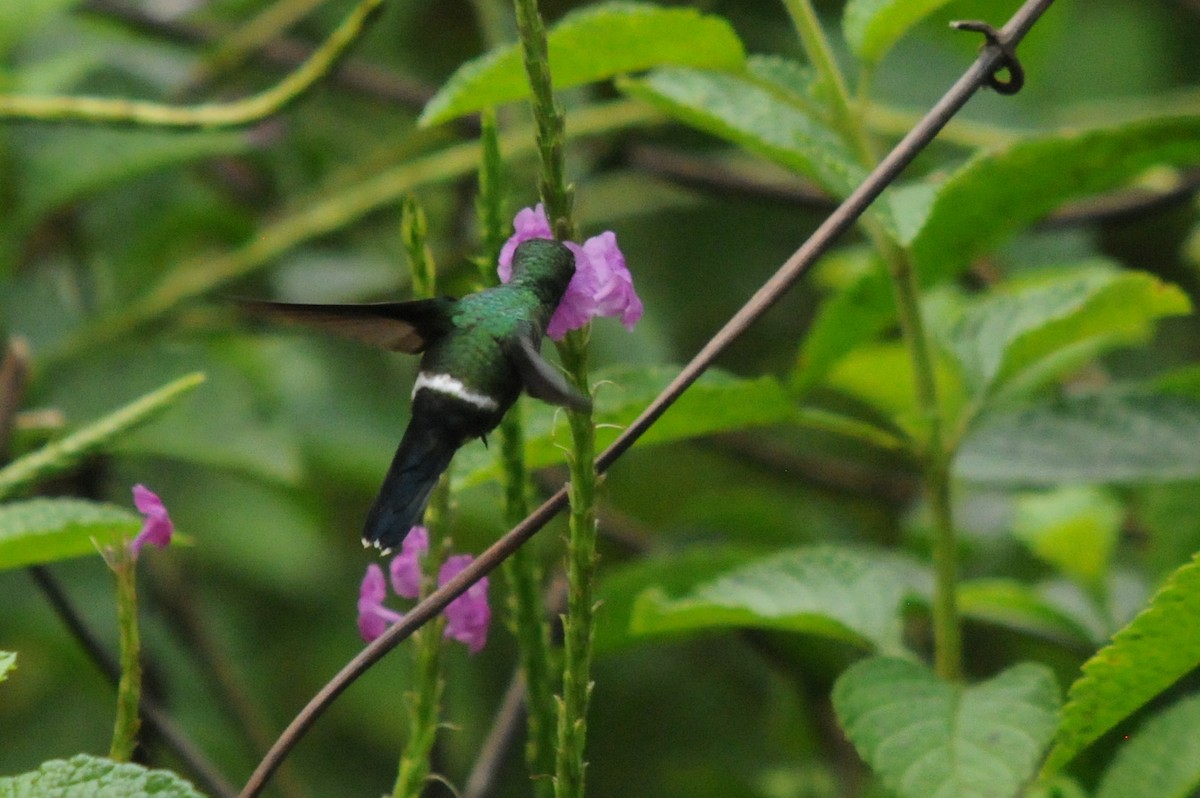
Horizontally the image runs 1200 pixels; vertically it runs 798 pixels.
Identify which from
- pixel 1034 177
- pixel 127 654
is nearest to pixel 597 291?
pixel 127 654

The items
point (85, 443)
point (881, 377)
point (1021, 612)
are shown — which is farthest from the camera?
point (881, 377)

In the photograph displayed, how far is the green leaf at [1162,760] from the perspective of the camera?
37.5 inches

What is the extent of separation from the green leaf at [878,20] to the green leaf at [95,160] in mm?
1043

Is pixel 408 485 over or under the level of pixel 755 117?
under

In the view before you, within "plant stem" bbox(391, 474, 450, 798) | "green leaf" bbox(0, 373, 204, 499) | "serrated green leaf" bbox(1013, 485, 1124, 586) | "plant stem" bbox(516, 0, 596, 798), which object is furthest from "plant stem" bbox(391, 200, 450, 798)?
"serrated green leaf" bbox(1013, 485, 1124, 586)

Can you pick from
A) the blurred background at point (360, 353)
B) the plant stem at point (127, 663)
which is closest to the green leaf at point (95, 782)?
the plant stem at point (127, 663)

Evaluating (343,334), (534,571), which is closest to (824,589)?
(534,571)

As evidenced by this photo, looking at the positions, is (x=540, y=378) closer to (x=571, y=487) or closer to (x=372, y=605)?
(x=571, y=487)

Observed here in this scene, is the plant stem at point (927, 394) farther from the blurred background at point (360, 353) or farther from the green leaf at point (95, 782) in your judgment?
the green leaf at point (95, 782)

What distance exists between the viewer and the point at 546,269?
2.70ft

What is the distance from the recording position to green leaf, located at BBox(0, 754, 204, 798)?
738 millimetres

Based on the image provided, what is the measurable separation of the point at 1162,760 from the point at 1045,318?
385 mm

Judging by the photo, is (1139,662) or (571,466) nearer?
(571,466)

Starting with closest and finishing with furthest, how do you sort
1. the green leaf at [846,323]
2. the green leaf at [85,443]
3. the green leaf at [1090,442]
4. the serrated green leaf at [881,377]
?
the green leaf at [85,443], the green leaf at [846,323], the green leaf at [1090,442], the serrated green leaf at [881,377]
